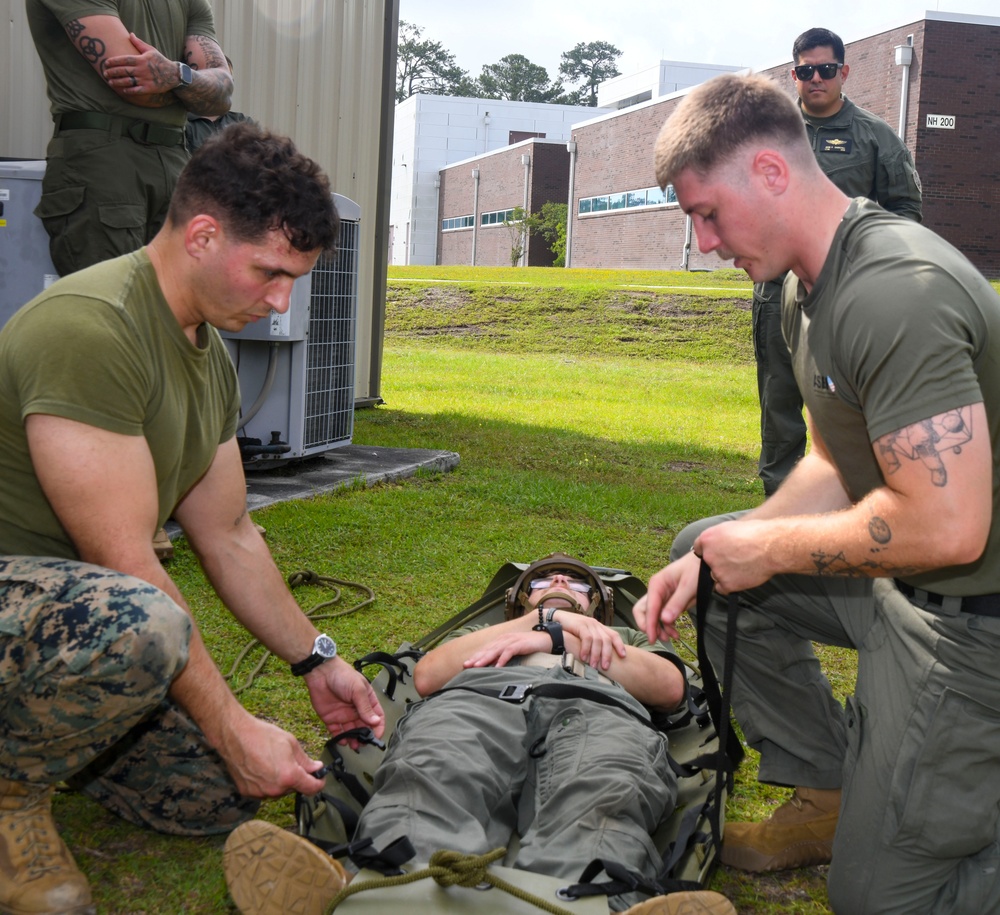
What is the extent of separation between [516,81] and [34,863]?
94.5m

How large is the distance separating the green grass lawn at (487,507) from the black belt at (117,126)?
1958 millimetres

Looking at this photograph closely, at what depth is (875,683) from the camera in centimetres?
255

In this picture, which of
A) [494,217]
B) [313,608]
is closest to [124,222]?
[313,608]

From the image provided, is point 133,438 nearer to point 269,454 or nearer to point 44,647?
point 44,647

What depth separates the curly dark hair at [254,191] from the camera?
250cm

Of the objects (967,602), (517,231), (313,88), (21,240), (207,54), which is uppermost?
(517,231)

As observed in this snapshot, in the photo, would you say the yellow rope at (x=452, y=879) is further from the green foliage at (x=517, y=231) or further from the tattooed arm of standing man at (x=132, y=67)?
the green foliage at (x=517, y=231)

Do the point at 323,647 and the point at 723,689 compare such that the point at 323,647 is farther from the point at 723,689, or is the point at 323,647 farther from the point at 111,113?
the point at 111,113

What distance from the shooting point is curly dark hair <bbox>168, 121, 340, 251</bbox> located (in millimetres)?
2498

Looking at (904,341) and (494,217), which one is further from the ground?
(494,217)

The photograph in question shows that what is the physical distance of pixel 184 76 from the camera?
182 inches

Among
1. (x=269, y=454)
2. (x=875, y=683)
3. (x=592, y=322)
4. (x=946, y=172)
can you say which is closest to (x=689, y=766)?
(x=875, y=683)

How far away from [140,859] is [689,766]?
142 cm

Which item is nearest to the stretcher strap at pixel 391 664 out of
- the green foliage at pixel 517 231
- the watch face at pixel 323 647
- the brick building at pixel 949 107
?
the watch face at pixel 323 647
